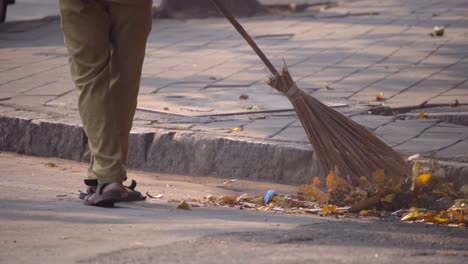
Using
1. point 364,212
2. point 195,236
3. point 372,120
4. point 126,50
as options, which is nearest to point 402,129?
point 372,120

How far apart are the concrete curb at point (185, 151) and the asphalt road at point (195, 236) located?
0.89 meters

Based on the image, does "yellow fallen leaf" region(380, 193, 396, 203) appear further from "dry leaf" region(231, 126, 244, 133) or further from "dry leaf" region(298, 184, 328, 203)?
"dry leaf" region(231, 126, 244, 133)

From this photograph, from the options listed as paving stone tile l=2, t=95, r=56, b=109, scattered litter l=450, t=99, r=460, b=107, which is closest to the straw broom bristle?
scattered litter l=450, t=99, r=460, b=107

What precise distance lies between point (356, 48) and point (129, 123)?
431cm

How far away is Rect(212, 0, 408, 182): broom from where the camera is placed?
193 inches

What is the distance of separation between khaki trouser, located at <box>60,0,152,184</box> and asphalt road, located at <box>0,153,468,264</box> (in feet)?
0.85

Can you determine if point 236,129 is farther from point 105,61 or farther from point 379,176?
point 105,61

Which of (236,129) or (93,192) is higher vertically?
(236,129)

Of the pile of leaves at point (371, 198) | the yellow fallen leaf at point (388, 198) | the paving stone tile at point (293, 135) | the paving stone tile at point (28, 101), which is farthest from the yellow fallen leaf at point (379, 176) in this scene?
the paving stone tile at point (28, 101)

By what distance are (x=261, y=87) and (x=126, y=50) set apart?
2.71 metres

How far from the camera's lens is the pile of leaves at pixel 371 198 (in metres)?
4.59

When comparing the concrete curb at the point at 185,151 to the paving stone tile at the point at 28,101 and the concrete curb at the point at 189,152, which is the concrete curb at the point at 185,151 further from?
the paving stone tile at the point at 28,101

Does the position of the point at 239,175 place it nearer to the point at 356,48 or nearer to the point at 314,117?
the point at 314,117

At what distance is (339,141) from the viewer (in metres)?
4.95
